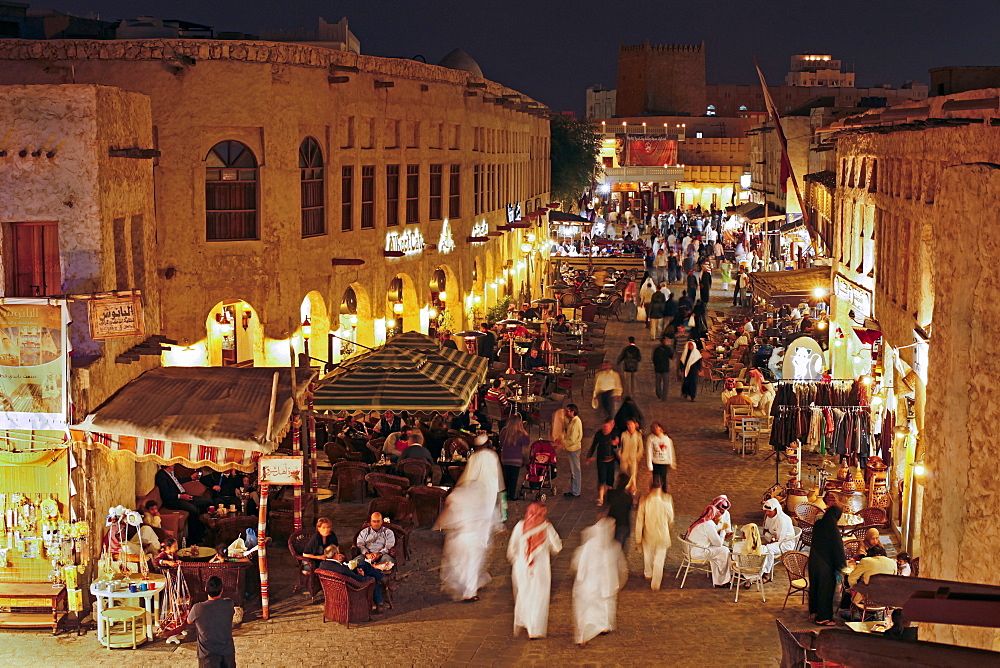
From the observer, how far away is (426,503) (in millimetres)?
16594

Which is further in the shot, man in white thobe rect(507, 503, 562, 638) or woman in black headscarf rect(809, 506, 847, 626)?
woman in black headscarf rect(809, 506, 847, 626)

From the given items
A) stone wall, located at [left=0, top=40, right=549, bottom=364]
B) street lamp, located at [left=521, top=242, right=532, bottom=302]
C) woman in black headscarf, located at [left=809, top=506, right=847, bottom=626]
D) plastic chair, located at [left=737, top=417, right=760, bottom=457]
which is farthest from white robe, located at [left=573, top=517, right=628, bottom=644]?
street lamp, located at [left=521, top=242, right=532, bottom=302]

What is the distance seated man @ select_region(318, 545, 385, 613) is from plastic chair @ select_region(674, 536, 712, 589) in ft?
11.1

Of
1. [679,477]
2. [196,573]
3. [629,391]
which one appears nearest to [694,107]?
[629,391]

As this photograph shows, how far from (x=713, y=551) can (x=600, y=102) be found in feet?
385

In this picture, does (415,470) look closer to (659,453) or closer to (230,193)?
(659,453)

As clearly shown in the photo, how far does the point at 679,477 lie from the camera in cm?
1914

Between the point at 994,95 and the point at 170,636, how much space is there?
9644 mm

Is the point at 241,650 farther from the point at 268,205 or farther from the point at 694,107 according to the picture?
the point at 694,107

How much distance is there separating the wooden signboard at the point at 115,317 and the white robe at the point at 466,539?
13.1ft

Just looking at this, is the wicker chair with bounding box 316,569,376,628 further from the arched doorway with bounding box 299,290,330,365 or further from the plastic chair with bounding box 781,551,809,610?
the arched doorway with bounding box 299,290,330,365

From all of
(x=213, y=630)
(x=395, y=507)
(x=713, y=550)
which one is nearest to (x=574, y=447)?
(x=395, y=507)

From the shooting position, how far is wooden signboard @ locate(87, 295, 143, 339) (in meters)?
13.5

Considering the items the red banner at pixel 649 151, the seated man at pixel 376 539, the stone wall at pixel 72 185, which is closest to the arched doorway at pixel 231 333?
the stone wall at pixel 72 185
